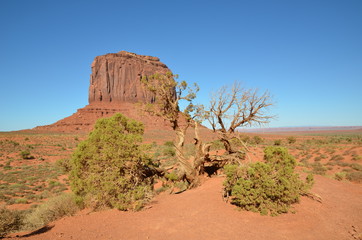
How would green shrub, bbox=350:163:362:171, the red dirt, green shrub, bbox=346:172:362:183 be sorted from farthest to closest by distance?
green shrub, bbox=350:163:362:171 → green shrub, bbox=346:172:362:183 → the red dirt

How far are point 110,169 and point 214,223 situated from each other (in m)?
4.32

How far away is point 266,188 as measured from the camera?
6430mm

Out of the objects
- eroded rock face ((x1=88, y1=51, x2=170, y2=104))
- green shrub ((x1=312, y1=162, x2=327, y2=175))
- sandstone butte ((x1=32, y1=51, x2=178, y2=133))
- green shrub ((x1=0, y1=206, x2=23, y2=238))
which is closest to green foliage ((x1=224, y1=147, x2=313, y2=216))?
green shrub ((x1=312, y1=162, x2=327, y2=175))

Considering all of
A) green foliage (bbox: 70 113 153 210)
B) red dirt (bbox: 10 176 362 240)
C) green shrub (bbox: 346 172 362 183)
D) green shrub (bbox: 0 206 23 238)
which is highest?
green foliage (bbox: 70 113 153 210)

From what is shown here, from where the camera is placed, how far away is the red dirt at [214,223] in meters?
5.30

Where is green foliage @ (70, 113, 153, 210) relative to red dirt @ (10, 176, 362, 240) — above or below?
above

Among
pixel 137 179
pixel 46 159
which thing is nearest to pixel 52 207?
pixel 137 179

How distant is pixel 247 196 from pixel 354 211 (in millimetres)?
3662

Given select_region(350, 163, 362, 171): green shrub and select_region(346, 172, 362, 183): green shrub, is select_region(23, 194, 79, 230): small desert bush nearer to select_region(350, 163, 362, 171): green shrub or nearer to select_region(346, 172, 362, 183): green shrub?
select_region(346, 172, 362, 183): green shrub

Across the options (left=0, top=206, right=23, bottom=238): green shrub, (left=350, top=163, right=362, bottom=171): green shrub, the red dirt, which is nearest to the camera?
the red dirt

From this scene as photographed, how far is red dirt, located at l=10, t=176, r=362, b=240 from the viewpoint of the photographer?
5.30 metres

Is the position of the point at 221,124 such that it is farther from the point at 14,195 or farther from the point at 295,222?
the point at 14,195

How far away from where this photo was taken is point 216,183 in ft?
32.7

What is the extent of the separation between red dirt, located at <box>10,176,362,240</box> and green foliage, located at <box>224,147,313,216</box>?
0.99ft
